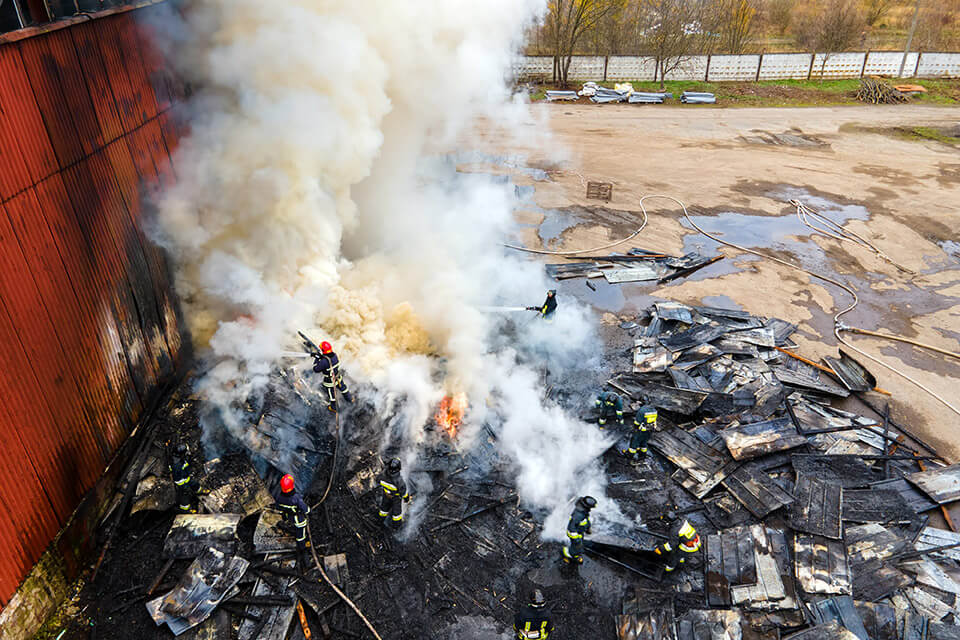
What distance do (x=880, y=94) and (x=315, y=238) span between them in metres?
34.0

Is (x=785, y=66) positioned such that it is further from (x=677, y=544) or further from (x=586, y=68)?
(x=677, y=544)

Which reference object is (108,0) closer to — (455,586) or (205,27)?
(205,27)

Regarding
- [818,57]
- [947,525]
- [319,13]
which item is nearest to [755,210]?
[947,525]

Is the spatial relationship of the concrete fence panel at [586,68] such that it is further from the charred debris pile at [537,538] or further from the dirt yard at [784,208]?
the charred debris pile at [537,538]

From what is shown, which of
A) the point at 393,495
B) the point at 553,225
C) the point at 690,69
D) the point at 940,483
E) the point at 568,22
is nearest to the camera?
the point at 393,495

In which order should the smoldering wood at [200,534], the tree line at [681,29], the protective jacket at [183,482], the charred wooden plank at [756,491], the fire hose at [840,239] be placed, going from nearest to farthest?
the smoldering wood at [200,534], the protective jacket at [183,482], the charred wooden plank at [756,491], the fire hose at [840,239], the tree line at [681,29]

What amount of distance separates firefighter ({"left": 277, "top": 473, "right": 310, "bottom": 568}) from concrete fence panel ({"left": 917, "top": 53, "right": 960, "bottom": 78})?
4387 centimetres

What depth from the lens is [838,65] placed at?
3547 cm

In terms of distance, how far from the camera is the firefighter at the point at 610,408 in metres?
10.1

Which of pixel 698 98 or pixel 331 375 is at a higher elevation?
pixel 698 98

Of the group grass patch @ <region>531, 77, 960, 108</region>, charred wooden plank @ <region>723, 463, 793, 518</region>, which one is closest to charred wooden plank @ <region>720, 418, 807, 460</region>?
charred wooden plank @ <region>723, 463, 793, 518</region>

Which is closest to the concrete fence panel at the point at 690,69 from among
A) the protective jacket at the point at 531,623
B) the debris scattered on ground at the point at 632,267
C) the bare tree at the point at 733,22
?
the bare tree at the point at 733,22

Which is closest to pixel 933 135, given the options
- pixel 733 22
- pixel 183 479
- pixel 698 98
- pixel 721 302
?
pixel 698 98

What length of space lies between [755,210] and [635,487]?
14.6 meters
